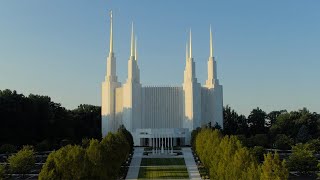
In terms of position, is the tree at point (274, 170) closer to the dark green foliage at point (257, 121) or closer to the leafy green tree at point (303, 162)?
the leafy green tree at point (303, 162)

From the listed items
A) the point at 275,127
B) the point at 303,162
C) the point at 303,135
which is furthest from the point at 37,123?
the point at 303,162

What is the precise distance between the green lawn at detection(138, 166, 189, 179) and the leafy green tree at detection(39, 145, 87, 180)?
52.6ft

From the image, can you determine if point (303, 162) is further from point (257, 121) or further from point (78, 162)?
point (257, 121)

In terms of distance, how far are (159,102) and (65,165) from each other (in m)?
59.8

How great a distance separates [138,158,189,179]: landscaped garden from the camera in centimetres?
3584

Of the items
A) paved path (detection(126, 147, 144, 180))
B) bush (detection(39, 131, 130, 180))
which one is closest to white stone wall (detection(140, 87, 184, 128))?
paved path (detection(126, 147, 144, 180))

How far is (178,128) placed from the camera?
239ft

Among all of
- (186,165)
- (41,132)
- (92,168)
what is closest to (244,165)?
(92,168)

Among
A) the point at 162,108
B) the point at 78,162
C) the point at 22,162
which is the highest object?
the point at 162,108

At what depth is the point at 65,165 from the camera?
62.3ft

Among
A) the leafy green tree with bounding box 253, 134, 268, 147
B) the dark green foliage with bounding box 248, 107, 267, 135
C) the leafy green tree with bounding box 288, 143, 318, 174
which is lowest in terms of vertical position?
the leafy green tree with bounding box 288, 143, 318, 174

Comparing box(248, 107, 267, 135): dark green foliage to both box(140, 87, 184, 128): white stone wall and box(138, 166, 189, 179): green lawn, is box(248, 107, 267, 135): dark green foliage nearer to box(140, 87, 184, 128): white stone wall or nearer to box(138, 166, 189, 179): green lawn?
box(140, 87, 184, 128): white stone wall

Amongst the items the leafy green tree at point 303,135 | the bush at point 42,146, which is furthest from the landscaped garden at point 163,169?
the leafy green tree at point 303,135

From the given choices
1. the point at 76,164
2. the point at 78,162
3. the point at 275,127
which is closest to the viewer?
the point at 76,164
